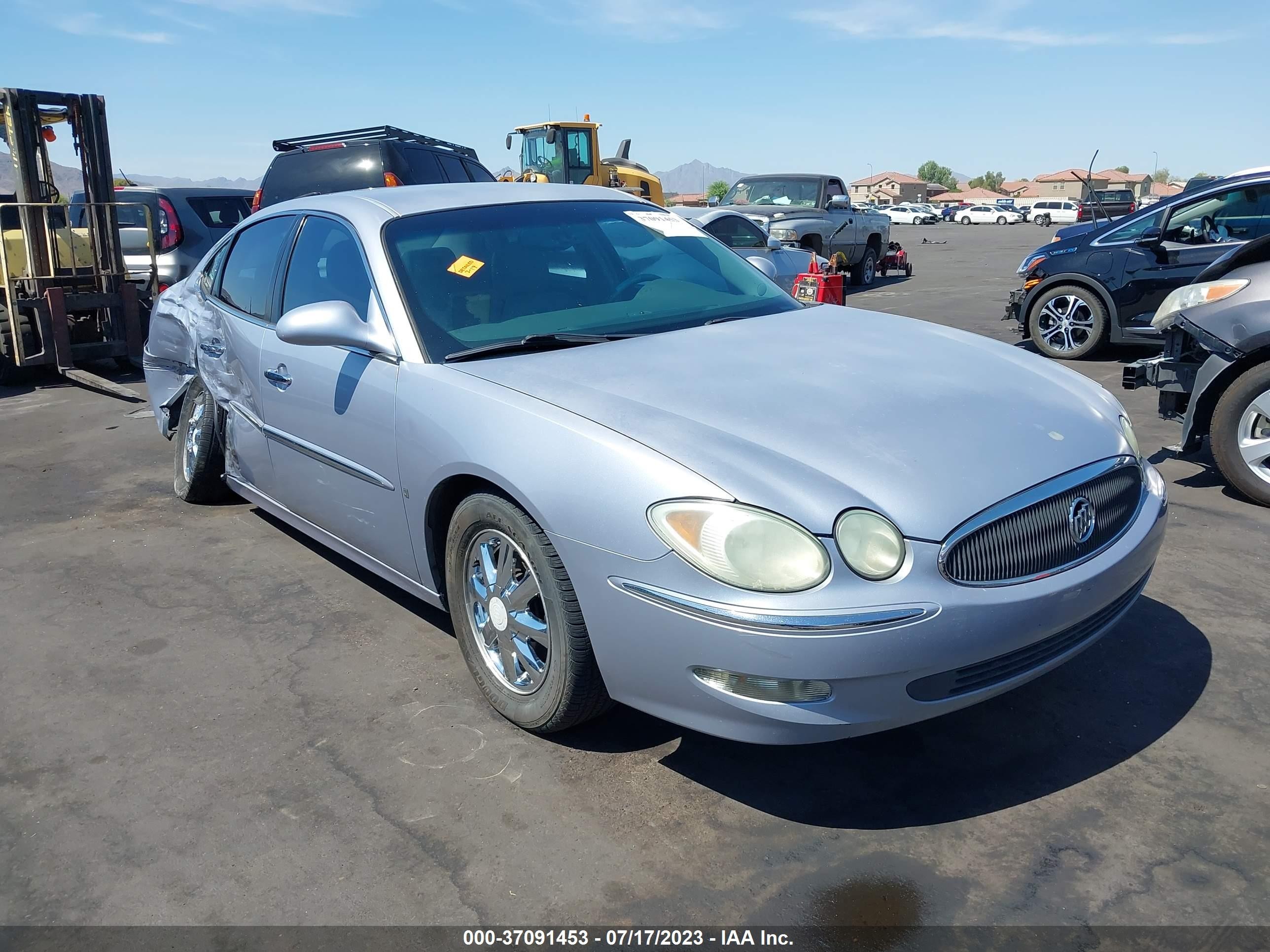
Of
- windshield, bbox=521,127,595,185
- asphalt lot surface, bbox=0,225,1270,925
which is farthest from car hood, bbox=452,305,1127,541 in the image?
windshield, bbox=521,127,595,185

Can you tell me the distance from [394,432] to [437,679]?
869 mm

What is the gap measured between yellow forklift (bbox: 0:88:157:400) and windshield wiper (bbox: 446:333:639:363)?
6.61 meters

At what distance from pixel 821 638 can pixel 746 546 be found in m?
0.27

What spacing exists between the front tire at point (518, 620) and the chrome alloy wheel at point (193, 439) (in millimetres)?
2495

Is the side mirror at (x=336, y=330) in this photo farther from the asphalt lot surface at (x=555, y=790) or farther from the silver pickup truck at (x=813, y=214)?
the silver pickup truck at (x=813, y=214)

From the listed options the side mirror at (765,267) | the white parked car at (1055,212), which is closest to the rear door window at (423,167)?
the side mirror at (765,267)

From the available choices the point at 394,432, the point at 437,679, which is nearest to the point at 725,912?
the point at 437,679

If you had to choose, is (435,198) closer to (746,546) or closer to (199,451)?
(199,451)

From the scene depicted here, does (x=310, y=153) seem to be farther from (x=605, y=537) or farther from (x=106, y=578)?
(x=605, y=537)

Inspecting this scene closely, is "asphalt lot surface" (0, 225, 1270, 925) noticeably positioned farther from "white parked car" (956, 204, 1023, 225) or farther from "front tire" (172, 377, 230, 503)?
"white parked car" (956, 204, 1023, 225)

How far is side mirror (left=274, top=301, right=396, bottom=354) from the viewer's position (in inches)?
134

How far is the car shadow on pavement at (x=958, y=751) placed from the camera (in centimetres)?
276

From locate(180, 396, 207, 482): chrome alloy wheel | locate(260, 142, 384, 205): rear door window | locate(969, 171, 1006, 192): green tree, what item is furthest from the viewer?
locate(969, 171, 1006, 192): green tree

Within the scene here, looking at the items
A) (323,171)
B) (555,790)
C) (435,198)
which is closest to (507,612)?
(555,790)
